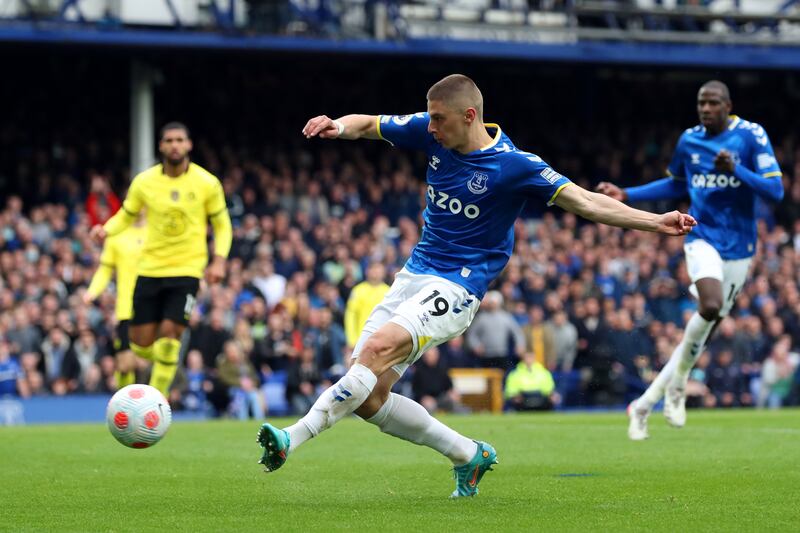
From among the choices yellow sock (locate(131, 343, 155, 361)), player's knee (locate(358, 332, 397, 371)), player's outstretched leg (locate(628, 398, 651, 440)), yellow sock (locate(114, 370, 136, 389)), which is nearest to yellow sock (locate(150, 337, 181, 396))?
yellow sock (locate(131, 343, 155, 361))

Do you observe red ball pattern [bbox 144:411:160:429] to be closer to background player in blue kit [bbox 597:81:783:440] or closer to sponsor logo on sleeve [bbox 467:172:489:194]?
sponsor logo on sleeve [bbox 467:172:489:194]

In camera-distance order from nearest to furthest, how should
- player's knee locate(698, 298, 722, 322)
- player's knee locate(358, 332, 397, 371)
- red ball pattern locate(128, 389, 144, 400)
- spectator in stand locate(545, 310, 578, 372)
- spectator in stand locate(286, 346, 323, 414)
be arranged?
player's knee locate(358, 332, 397, 371), red ball pattern locate(128, 389, 144, 400), player's knee locate(698, 298, 722, 322), spectator in stand locate(286, 346, 323, 414), spectator in stand locate(545, 310, 578, 372)

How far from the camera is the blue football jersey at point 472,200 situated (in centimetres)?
823

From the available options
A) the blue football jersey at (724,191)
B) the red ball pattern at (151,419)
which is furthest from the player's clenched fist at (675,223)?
the blue football jersey at (724,191)

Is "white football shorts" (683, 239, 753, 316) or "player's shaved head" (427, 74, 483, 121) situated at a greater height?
"player's shaved head" (427, 74, 483, 121)

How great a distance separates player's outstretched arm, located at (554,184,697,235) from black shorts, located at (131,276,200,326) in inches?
259

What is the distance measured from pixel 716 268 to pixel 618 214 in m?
4.65

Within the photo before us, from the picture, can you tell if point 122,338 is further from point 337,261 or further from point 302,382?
point 337,261

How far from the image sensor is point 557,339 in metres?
22.8

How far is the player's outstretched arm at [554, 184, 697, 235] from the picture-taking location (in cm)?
766

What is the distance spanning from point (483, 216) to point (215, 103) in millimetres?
22814

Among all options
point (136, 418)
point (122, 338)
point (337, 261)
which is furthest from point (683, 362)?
point (337, 261)

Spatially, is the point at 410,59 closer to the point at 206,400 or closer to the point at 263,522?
the point at 206,400

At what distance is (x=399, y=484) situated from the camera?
30.0 feet
